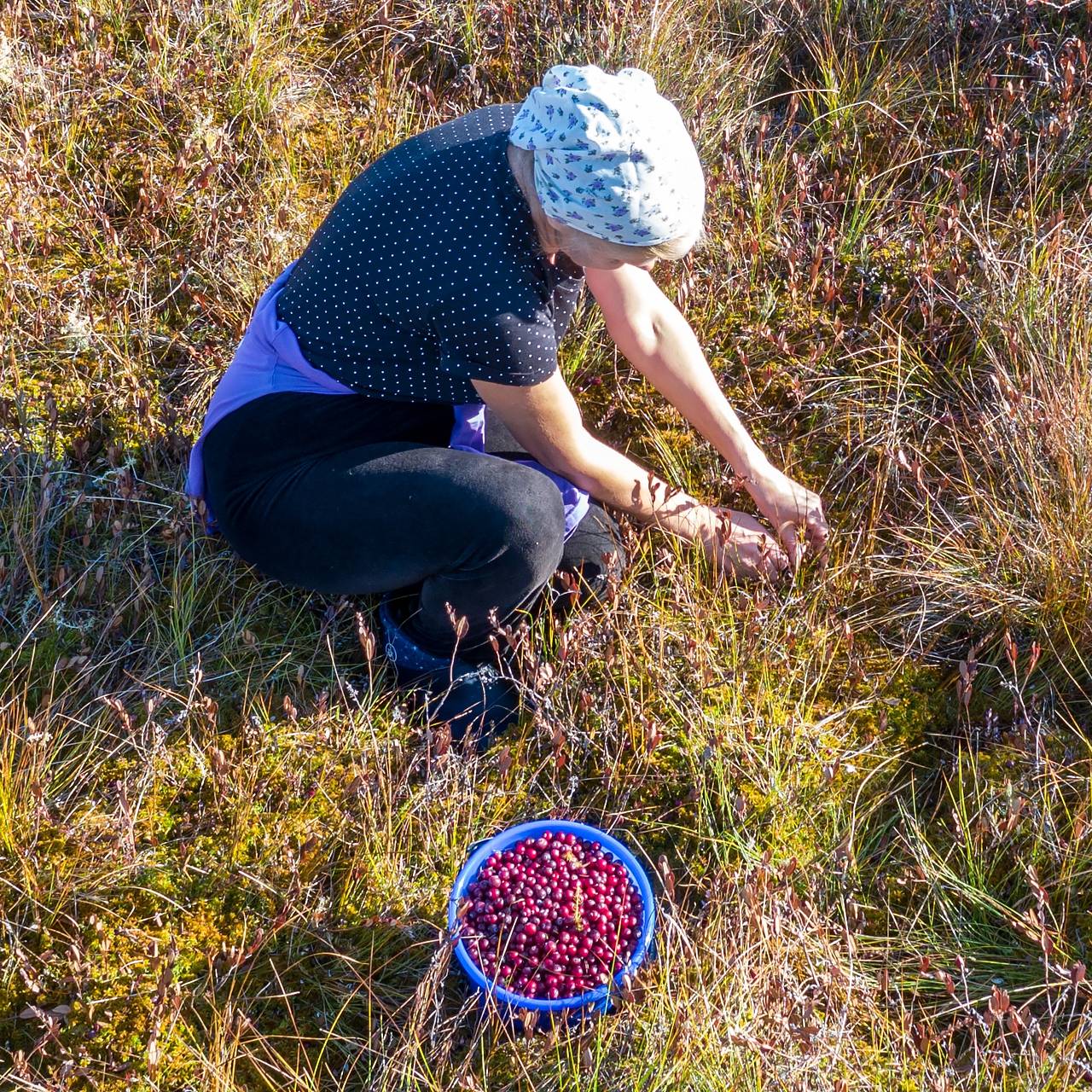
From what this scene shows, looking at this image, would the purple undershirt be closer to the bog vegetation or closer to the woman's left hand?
the bog vegetation

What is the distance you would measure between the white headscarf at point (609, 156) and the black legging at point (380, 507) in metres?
0.58

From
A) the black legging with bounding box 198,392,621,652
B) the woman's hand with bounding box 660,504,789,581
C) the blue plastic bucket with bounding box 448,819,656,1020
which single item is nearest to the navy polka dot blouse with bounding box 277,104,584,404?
the black legging with bounding box 198,392,621,652

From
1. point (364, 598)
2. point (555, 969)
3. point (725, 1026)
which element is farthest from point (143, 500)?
point (725, 1026)

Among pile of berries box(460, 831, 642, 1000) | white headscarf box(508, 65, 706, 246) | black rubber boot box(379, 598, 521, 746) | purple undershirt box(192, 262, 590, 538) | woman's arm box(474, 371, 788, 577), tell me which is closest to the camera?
white headscarf box(508, 65, 706, 246)

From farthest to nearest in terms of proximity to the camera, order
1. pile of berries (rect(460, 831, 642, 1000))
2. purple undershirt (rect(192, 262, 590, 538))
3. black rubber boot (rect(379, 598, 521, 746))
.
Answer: black rubber boot (rect(379, 598, 521, 746)), purple undershirt (rect(192, 262, 590, 538)), pile of berries (rect(460, 831, 642, 1000))

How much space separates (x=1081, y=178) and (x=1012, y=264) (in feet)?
2.12

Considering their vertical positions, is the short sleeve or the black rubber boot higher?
the short sleeve

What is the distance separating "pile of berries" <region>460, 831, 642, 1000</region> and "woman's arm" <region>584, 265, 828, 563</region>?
907mm

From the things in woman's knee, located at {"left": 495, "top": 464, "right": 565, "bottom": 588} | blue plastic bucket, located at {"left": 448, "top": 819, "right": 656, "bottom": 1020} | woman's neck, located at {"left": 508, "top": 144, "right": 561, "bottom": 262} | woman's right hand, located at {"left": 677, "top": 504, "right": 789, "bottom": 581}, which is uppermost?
woman's neck, located at {"left": 508, "top": 144, "right": 561, "bottom": 262}

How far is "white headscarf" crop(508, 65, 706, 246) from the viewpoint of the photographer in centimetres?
189

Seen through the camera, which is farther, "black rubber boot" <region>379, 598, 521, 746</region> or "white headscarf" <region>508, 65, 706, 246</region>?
"black rubber boot" <region>379, 598, 521, 746</region>

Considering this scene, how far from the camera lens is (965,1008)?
6.80 ft

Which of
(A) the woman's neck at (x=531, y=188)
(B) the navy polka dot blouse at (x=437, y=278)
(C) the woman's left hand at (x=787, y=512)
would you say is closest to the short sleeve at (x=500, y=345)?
(B) the navy polka dot blouse at (x=437, y=278)

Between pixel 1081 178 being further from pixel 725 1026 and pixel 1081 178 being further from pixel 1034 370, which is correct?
pixel 725 1026
